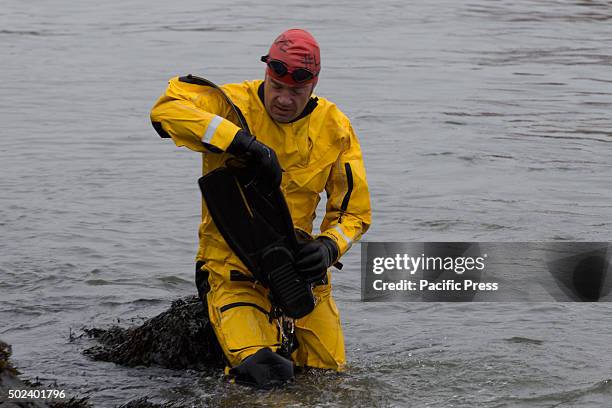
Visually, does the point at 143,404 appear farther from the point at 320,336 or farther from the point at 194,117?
the point at 194,117

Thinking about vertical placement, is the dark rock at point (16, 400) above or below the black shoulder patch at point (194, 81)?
below

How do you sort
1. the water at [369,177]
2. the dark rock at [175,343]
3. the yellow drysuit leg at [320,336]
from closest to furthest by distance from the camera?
the yellow drysuit leg at [320,336] < the dark rock at [175,343] < the water at [369,177]

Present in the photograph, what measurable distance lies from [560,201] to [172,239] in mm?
3954

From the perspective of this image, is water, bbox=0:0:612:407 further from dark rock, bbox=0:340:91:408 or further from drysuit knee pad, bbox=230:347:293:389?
dark rock, bbox=0:340:91:408

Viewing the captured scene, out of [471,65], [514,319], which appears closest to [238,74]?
[471,65]

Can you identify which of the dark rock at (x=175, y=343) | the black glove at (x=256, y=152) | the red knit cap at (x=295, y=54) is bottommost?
the dark rock at (x=175, y=343)

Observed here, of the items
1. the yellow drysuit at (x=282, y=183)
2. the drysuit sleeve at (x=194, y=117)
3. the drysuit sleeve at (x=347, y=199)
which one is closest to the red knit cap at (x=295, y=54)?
the yellow drysuit at (x=282, y=183)

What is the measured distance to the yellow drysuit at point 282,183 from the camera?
620cm

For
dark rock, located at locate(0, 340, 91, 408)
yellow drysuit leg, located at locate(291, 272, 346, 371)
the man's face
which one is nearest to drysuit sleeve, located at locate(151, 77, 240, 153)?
the man's face

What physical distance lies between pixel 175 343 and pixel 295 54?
1958 mm

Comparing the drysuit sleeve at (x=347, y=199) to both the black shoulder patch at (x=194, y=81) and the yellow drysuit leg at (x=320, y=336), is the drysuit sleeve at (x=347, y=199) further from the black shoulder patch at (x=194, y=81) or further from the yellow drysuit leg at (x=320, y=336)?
the black shoulder patch at (x=194, y=81)

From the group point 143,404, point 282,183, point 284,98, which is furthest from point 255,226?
point 143,404

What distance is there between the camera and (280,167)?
5891mm

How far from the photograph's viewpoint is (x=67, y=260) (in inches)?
399
